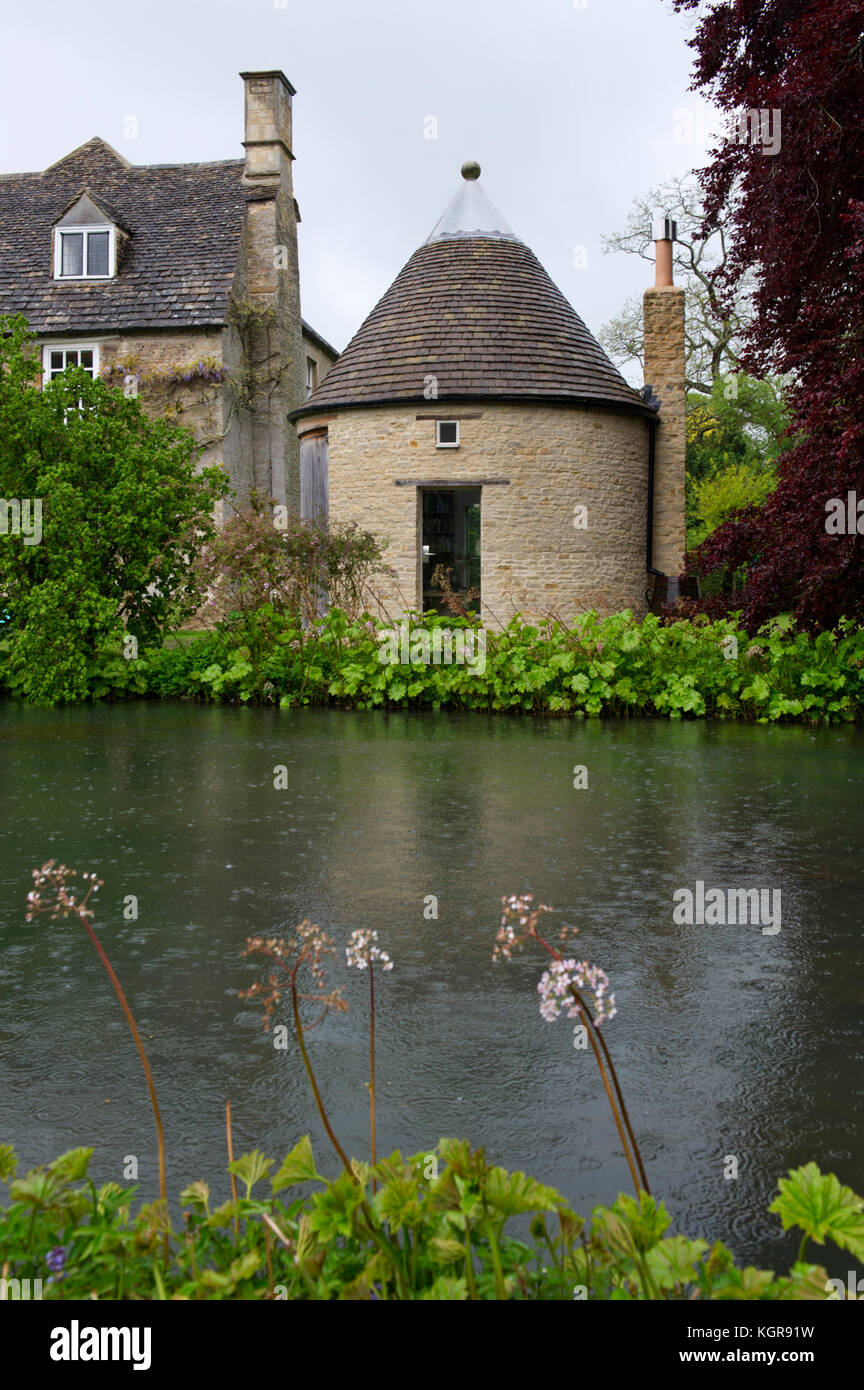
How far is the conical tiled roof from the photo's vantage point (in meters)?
19.8

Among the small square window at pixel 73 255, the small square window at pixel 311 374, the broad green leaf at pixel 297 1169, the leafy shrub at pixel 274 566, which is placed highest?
the small square window at pixel 73 255

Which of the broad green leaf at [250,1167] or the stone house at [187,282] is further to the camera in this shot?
the stone house at [187,282]

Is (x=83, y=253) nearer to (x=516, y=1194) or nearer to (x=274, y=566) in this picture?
(x=274, y=566)

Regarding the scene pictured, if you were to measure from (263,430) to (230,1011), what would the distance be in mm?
23177

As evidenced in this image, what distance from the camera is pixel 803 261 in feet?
38.2

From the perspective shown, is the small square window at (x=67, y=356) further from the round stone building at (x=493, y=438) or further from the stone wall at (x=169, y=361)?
the round stone building at (x=493, y=438)

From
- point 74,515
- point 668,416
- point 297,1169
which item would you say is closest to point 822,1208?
point 297,1169

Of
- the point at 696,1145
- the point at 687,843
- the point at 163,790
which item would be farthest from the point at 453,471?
the point at 696,1145

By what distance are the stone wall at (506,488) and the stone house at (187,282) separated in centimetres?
503

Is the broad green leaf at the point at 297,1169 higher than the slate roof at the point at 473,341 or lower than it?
lower

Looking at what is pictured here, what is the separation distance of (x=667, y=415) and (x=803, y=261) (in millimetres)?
10753

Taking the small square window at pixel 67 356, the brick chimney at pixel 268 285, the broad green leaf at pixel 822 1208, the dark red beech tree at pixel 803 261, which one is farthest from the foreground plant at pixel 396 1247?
the brick chimney at pixel 268 285

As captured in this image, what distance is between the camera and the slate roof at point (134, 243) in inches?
933

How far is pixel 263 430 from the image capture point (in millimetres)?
26094
